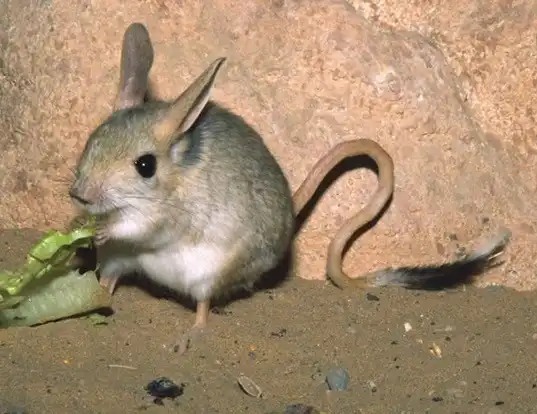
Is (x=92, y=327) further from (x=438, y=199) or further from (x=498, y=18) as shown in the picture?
(x=498, y=18)

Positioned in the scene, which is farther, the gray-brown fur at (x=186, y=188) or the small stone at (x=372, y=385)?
the gray-brown fur at (x=186, y=188)

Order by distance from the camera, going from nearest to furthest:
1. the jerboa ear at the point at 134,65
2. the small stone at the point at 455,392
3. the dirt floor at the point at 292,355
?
1. the dirt floor at the point at 292,355
2. the small stone at the point at 455,392
3. the jerboa ear at the point at 134,65

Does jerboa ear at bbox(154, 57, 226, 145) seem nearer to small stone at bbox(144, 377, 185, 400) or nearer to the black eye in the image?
the black eye

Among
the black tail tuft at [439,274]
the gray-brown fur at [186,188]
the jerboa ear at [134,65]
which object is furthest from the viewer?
the black tail tuft at [439,274]

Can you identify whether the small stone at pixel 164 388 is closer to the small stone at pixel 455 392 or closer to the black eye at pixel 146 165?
the black eye at pixel 146 165

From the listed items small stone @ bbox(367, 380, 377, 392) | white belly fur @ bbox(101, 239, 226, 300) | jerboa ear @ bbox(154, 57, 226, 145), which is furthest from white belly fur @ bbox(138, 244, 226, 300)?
small stone @ bbox(367, 380, 377, 392)

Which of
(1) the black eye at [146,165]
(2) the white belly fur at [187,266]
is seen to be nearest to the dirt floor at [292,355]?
(2) the white belly fur at [187,266]
